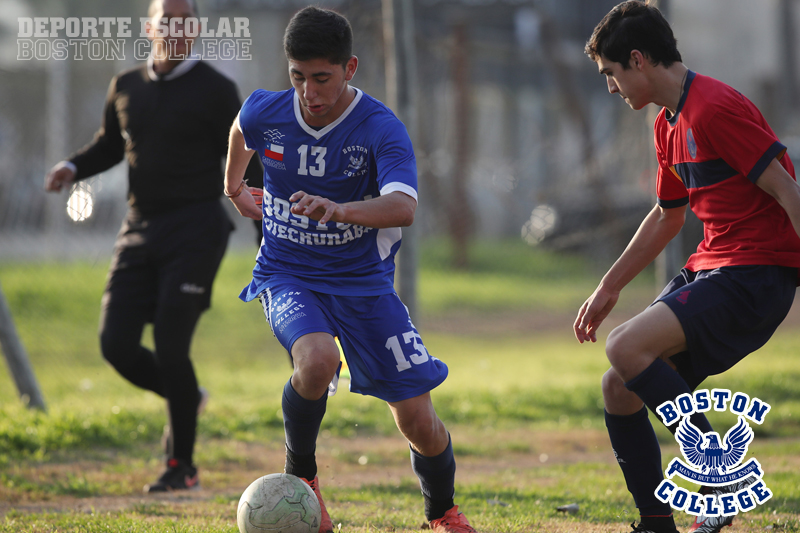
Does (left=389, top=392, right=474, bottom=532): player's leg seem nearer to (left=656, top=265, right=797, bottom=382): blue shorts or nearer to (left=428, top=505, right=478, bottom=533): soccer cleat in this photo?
(left=428, top=505, right=478, bottom=533): soccer cleat

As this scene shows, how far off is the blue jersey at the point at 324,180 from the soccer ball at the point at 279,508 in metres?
0.81

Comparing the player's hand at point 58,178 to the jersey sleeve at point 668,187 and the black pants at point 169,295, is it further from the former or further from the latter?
the jersey sleeve at point 668,187

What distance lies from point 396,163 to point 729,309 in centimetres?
137

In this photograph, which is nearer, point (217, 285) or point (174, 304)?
point (174, 304)

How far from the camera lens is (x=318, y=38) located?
3.10 m

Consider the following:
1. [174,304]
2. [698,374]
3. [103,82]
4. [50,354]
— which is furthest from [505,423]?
[103,82]

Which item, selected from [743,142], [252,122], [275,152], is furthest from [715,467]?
[252,122]

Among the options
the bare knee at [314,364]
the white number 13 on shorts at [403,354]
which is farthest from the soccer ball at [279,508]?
the white number 13 on shorts at [403,354]

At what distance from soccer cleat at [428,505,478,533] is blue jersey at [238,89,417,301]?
1007mm

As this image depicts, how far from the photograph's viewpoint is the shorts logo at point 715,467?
309cm

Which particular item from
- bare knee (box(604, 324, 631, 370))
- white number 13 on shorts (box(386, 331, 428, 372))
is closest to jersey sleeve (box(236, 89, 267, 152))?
white number 13 on shorts (box(386, 331, 428, 372))

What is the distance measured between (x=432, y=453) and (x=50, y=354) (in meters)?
8.66

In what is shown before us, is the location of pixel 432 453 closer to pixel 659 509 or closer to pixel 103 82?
pixel 659 509

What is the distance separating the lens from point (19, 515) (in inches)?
157
